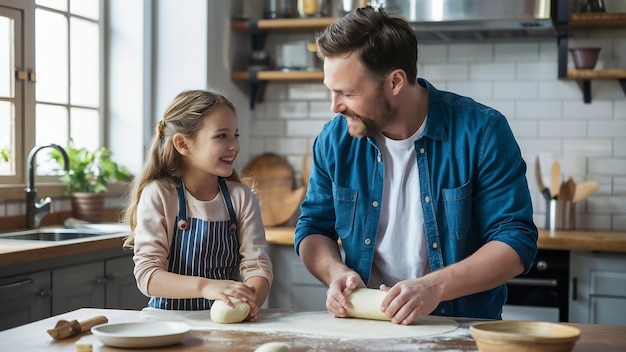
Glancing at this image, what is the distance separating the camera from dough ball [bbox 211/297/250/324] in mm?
2035

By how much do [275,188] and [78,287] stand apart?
1718mm

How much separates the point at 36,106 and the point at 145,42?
793 millimetres

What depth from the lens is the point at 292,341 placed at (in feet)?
6.07

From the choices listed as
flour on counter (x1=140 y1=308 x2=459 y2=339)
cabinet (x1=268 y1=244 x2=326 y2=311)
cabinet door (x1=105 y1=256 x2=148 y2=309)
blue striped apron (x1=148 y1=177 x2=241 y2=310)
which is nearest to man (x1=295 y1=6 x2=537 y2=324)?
flour on counter (x1=140 y1=308 x2=459 y2=339)

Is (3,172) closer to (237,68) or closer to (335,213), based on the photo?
(237,68)

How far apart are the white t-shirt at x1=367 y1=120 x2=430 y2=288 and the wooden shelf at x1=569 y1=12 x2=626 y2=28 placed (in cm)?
216

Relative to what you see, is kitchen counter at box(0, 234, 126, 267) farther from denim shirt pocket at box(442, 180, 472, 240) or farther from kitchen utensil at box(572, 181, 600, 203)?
kitchen utensil at box(572, 181, 600, 203)

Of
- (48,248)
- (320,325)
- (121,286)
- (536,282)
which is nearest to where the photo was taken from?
(320,325)

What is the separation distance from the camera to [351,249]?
2.52m

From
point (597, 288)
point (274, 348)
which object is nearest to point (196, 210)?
point (274, 348)

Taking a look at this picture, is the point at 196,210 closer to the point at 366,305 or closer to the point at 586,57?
the point at 366,305

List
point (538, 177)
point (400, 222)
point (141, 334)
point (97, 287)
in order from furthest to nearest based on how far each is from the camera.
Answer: point (538, 177) → point (97, 287) → point (400, 222) → point (141, 334)

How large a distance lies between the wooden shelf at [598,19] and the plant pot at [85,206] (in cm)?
257

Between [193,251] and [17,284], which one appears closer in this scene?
[193,251]
